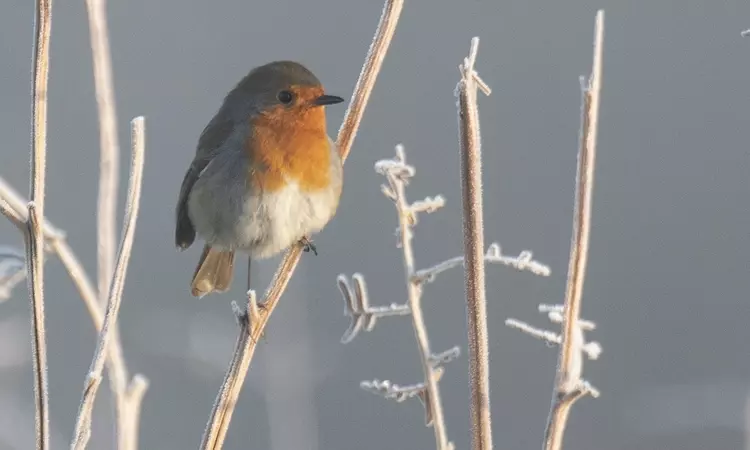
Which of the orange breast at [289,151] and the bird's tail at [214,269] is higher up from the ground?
the orange breast at [289,151]

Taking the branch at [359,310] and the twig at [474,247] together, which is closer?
the twig at [474,247]

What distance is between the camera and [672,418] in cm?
404

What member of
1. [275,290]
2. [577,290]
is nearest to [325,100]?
[275,290]

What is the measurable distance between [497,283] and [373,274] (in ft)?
1.99

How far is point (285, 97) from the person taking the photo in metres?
2.14

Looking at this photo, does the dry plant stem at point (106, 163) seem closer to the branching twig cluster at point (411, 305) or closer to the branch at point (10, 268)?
the branch at point (10, 268)

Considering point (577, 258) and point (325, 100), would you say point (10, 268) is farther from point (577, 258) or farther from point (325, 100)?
point (325, 100)

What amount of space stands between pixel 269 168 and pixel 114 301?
106 cm

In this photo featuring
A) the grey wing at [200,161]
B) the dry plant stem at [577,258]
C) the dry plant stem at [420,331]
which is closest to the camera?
the dry plant stem at [577,258]

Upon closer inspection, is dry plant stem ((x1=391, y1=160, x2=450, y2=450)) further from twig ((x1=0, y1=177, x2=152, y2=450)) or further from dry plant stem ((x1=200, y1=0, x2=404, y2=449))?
twig ((x1=0, y1=177, x2=152, y2=450))

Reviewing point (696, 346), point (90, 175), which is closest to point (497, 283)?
point (696, 346)

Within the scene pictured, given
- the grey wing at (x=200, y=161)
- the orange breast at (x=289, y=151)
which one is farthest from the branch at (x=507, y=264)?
the grey wing at (x=200, y=161)

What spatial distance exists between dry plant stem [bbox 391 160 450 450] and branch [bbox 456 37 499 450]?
0.45 feet

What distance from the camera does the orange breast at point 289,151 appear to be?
215cm
